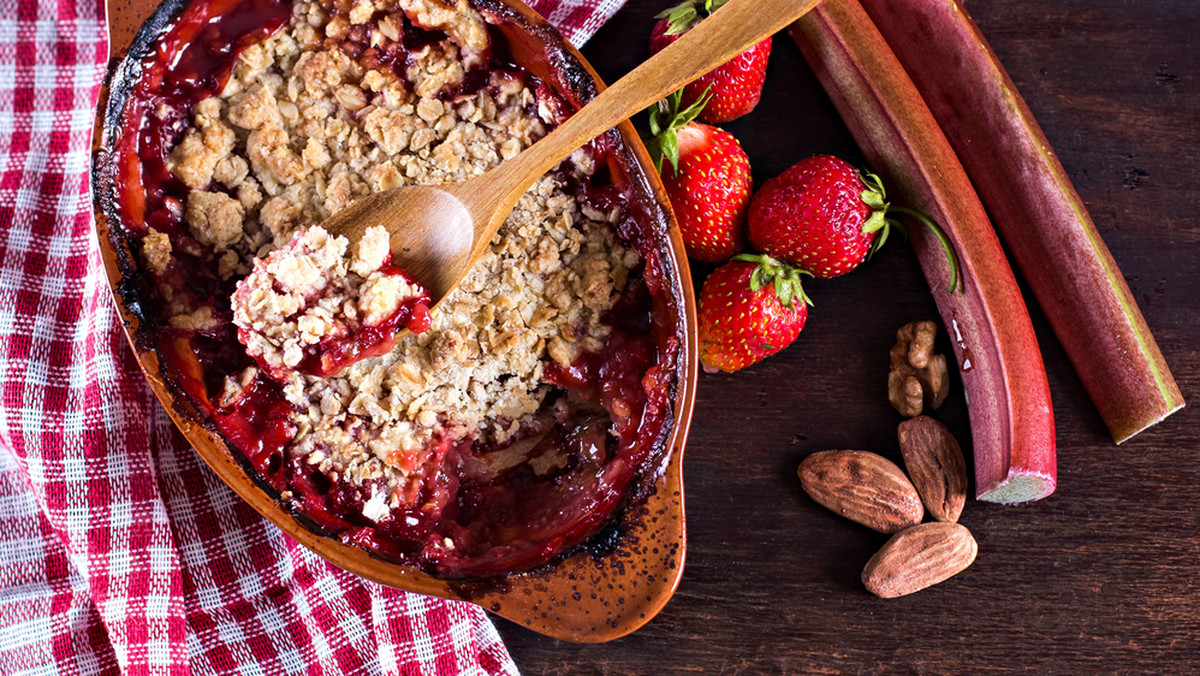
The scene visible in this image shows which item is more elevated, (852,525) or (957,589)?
(852,525)

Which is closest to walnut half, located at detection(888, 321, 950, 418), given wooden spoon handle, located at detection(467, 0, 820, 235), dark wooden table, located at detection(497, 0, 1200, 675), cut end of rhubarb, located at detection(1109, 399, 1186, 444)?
dark wooden table, located at detection(497, 0, 1200, 675)

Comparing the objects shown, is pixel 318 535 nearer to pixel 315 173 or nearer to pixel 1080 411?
pixel 315 173

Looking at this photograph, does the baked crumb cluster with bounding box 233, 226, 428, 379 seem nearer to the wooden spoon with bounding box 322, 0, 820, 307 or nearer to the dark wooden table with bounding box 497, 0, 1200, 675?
the wooden spoon with bounding box 322, 0, 820, 307

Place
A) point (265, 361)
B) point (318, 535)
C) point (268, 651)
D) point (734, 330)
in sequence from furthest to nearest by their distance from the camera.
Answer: point (268, 651)
point (734, 330)
point (318, 535)
point (265, 361)

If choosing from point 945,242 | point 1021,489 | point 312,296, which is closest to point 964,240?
point 945,242

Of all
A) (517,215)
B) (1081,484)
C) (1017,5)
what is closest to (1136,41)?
(1017,5)

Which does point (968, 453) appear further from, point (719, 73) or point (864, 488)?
point (719, 73)
